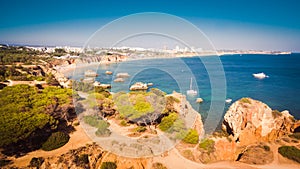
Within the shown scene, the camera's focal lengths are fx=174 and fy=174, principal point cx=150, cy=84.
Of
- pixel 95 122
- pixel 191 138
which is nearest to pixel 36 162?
pixel 95 122

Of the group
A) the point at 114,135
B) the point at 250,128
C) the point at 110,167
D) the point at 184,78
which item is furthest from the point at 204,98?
the point at 110,167

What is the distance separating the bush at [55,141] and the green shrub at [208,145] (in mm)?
9061

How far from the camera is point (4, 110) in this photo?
10.5 m

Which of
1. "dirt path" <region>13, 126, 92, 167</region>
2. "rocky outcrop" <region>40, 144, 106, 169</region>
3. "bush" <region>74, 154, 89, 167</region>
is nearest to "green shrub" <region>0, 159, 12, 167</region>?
"dirt path" <region>13, 126, 92, 167</region>

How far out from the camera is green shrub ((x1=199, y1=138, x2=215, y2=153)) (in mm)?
11938

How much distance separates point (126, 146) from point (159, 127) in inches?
164

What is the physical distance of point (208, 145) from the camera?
39.8ft

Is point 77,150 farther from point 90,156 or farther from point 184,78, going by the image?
point 184,78

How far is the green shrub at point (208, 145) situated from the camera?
1194 cm

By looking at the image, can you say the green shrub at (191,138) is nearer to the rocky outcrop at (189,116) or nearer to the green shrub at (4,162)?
the rocky outcrop at (189,116)

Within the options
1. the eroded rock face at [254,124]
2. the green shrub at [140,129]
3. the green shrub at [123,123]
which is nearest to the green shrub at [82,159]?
the green shrub at [140,129]

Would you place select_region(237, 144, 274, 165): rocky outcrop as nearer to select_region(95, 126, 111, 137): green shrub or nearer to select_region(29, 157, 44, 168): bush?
select_region(95, 126, 111, 137): green shrub

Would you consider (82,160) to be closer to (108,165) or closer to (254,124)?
(108,165)

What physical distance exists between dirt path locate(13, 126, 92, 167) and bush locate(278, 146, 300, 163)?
44.9 feet
